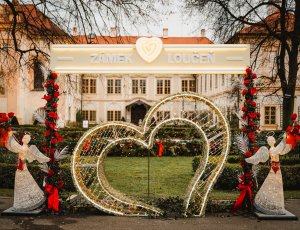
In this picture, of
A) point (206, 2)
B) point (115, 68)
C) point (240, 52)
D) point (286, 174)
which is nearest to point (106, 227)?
point (115, 68)

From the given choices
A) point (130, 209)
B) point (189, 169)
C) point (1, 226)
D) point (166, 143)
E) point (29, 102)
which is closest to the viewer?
point (1, 226)

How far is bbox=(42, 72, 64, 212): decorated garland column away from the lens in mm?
7866

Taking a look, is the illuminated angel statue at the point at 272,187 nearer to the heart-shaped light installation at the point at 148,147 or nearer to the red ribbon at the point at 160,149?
the heart-shaped light installation at the point at 148,147

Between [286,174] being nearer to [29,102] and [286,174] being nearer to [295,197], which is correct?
[295,197]

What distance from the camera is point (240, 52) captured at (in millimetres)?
7957

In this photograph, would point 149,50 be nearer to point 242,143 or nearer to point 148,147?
point 148,147

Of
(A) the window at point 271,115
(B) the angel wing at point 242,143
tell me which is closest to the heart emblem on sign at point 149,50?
(B) the angel wing at point 242,143

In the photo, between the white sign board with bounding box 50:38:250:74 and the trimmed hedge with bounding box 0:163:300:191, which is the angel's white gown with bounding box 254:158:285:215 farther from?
the trimmed hedge with bounding box 0:163:300:191

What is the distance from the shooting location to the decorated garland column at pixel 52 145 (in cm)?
787

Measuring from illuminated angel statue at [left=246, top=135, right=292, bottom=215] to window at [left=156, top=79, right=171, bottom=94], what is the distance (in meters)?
42.4

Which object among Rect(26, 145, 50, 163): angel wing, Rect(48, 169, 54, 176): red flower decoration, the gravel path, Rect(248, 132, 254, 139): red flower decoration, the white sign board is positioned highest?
the white sign board

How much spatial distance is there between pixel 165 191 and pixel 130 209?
3.05 m

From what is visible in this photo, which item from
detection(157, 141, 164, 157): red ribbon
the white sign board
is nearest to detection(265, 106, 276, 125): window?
detection(157, 141, 164, 157): red ribbon

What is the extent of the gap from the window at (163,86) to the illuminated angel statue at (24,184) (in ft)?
139
